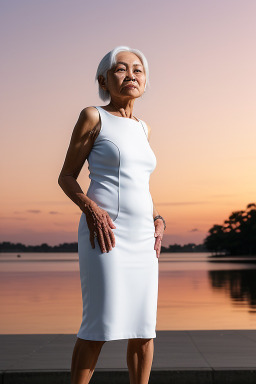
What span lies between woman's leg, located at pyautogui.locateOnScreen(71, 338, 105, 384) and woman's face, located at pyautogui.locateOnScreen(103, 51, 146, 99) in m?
1.27

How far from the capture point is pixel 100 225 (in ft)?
10.7

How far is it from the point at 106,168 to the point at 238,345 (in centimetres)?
375

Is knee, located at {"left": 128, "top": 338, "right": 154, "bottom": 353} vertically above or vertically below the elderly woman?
below

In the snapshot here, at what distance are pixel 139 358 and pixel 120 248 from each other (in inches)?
24.2

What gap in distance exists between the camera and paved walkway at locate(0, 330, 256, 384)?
5.23 meters

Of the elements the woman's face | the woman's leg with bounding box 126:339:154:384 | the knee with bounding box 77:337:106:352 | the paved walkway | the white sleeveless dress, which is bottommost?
the paved walkway

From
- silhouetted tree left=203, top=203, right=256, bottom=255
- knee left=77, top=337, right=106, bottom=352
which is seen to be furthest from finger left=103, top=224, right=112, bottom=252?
silhouetted tree left=203, top=203, right=256, bottom=255

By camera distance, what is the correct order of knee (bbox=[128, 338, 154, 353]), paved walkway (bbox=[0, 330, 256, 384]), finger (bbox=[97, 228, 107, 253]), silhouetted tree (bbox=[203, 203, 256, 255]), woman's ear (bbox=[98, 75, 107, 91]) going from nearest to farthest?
finger (bbox=[97, 228, 107, 253]) → knee (bbox=[128, 338, 154, 353]) → woman's ear (bbox=[98, 75, 107, 91]) → paved walkway (bbox=[0, 330, 256, 384]) → silhouetted tree (bbox=[203, 203, 256, 255])

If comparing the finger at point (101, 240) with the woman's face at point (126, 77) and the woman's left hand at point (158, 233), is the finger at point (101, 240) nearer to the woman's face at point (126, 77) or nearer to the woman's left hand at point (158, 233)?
the woman's left hand at point (158, 233)

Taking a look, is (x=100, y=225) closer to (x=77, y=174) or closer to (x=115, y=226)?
(x=115, y=226)

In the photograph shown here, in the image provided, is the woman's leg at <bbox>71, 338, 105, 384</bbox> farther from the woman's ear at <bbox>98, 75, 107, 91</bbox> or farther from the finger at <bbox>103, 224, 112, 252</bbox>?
the woman's ear at <bbox>98, 75, 107, 91</bbox>

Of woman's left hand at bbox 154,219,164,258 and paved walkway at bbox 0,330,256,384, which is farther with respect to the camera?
paved walkway at bbox 0,330,256,384

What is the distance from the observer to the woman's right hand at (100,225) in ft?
10.7

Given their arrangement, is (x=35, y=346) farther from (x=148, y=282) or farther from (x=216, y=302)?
(x=216, y=302)
